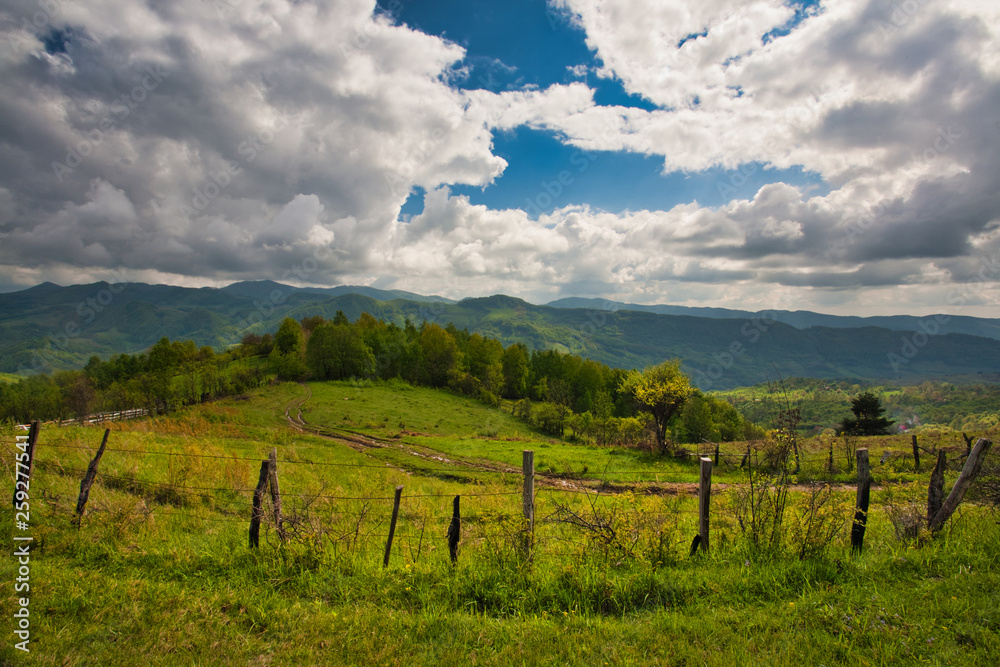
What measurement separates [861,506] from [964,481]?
6.34 feet

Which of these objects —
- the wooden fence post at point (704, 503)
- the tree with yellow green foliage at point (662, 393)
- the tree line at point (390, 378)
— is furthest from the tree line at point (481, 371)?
the wooden fence post at point (704, 503)

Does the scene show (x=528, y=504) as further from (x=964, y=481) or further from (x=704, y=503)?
(x=964, y=481)

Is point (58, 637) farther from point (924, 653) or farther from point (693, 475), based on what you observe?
point (693, 475)

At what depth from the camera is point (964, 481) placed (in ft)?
25.1

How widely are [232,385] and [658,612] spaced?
67.4 m

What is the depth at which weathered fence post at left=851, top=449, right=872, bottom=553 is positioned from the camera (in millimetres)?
7598

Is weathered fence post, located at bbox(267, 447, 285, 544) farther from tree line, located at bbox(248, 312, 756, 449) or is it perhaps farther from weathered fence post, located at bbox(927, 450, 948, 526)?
tree line, located at bbox(248, 312, 756, 449)

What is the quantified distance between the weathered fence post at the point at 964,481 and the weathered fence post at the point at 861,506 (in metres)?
1.40

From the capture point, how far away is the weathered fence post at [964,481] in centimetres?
765

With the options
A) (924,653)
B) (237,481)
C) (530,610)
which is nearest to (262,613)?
(530,610)

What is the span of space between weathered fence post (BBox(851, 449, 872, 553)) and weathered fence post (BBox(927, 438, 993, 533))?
140 cm

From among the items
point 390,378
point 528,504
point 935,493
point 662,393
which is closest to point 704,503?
point 528,504

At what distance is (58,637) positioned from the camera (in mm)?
5324

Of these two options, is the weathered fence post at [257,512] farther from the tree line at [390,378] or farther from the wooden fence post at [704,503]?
the tree line at [390,378]
